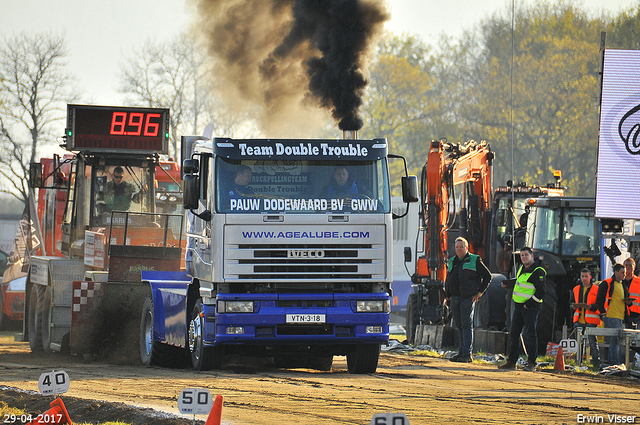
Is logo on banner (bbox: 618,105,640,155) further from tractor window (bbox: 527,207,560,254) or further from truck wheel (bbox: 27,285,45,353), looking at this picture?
truck wheel (bbox: 27,285,45,353)

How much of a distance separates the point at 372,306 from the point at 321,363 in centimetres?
265

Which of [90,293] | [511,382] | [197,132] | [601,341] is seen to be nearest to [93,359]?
[90,293]

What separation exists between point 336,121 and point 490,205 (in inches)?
207

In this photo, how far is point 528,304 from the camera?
577 inches

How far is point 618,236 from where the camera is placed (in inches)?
601

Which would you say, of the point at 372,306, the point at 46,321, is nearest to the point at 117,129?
the point at 46,321

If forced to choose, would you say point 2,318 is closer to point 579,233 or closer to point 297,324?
point 579,233

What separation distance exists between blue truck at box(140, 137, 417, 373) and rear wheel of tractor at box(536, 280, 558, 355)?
496cm

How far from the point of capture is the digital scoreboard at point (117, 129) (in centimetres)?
1755

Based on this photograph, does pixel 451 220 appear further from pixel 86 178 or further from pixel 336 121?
pixel 86 178

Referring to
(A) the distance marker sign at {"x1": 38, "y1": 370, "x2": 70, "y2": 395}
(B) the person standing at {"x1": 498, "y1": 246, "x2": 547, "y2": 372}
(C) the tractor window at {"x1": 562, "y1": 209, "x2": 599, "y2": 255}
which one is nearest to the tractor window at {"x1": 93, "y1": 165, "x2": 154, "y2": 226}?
(B) the person standing at {"x1": 498, "y1": 246, "x2": 547, "y2": 372}

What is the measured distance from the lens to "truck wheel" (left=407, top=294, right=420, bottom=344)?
70.6 ft

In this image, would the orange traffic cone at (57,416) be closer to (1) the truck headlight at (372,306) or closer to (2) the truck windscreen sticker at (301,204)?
(2) the truck windscreen sticker at (301,204)

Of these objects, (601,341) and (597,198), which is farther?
(601,341)
